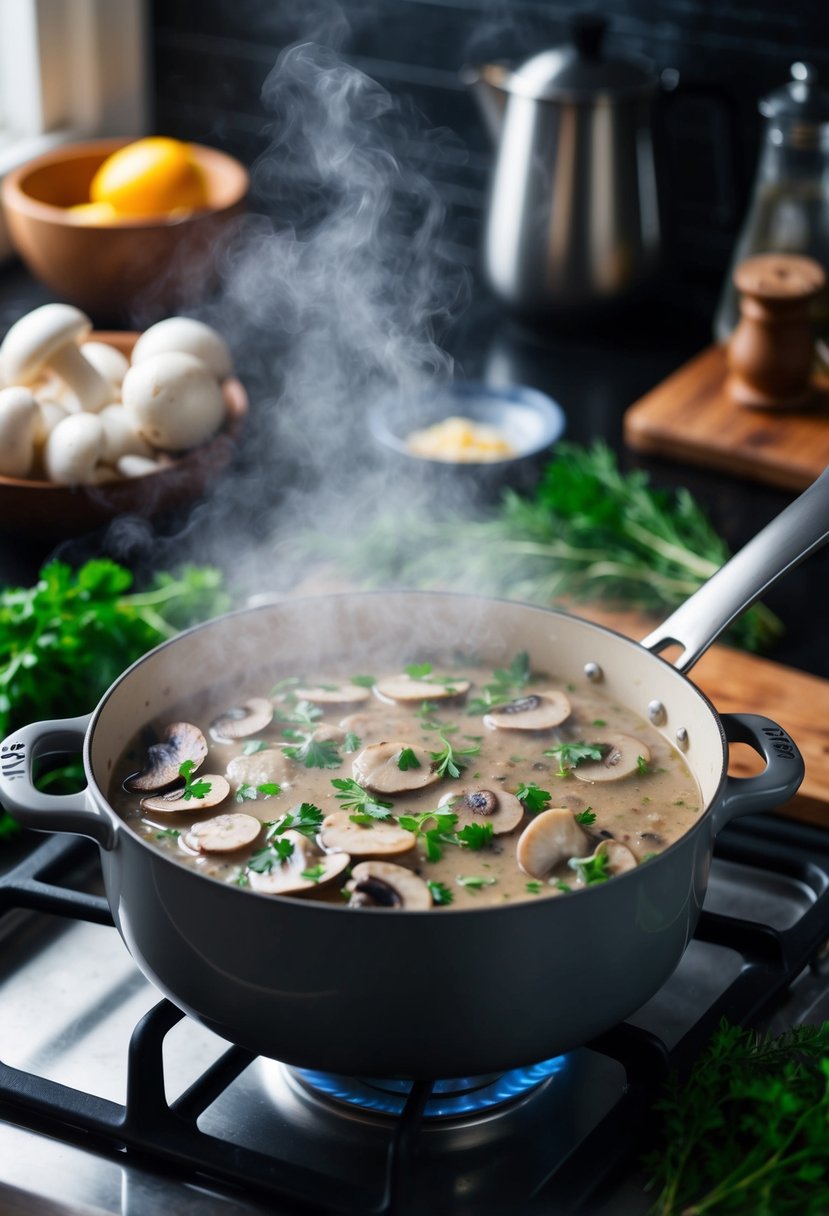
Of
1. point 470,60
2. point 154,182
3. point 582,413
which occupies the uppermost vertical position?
point 470,60

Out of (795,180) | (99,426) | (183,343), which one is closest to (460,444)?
(183,343)

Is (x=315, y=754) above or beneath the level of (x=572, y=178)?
beneath

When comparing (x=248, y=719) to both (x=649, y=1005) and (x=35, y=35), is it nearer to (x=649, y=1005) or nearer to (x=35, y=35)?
(x=649, y=1005)

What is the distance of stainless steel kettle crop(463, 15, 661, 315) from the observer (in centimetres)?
202

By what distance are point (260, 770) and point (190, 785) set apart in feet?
0.19

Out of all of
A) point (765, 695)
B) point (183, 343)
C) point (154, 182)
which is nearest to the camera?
point (765, 695)

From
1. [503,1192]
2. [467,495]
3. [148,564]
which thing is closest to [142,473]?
[148,564]

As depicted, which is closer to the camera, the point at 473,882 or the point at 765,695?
the point at 473,882

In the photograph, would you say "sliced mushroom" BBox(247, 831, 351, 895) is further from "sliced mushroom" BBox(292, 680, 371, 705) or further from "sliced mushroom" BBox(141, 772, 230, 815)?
"sliced mushroom" BBox(292, 680, 371, 705)

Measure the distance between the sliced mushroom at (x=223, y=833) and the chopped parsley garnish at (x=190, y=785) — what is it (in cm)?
3

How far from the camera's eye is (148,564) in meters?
1.70

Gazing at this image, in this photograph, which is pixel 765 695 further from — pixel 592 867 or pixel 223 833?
pixel 223 833

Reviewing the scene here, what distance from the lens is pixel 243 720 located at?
1173 millimetres

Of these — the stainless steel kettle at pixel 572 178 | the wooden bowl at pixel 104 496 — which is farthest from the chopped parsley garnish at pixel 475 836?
the stainless steel kettle at pixel 572 178
